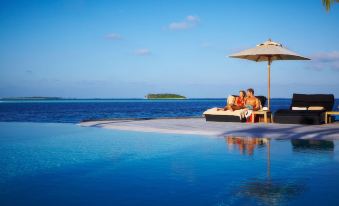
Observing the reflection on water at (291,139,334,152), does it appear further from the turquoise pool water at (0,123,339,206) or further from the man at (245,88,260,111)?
the man at (245,88,260,111)

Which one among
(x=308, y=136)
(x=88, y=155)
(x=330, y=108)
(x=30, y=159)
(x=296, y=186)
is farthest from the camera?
(x=330, y=108)

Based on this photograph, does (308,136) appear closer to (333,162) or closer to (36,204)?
(333,162)

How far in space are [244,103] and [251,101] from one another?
322mm

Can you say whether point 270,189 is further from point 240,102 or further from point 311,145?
point 240,102

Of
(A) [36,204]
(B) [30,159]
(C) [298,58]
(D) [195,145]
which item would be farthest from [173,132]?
(A) [36,204]

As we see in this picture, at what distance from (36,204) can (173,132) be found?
6.80 metres

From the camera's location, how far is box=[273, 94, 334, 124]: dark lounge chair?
12.1 m

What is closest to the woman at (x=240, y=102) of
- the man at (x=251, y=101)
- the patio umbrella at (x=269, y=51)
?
the man at (x=251, y=101)

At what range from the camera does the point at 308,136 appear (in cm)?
881

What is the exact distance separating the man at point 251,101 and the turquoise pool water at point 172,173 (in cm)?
498

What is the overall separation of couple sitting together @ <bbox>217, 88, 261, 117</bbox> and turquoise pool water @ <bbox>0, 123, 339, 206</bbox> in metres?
4.89

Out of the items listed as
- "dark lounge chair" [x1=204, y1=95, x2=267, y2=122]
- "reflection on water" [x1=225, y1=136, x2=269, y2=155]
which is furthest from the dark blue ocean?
→ "reflection on water" [x1=225, y1=136, x2=269, y2=155]

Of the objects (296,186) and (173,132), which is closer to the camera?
(296,186)

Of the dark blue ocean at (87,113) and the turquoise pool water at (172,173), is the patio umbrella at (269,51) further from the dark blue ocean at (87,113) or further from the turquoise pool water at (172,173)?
the dark blue ocean at (87,113)
